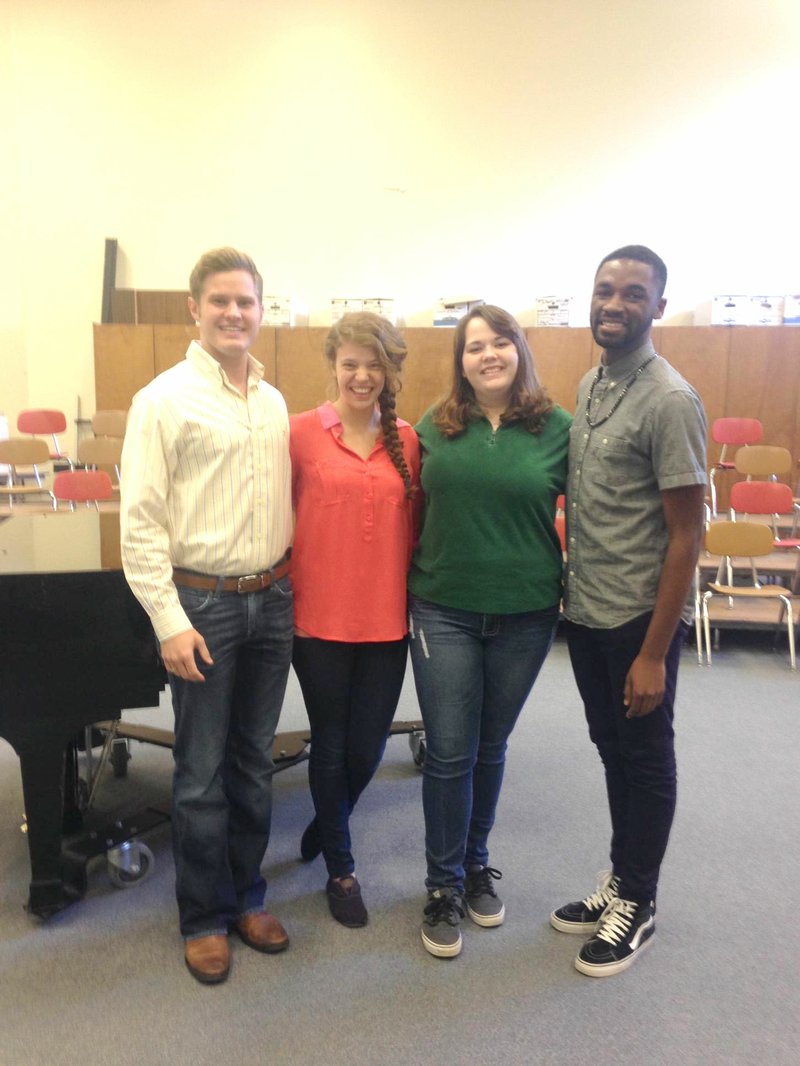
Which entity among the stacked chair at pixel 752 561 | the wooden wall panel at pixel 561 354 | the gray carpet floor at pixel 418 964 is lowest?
the gray carpet floor at pixel 418 964

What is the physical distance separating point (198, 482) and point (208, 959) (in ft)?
3.74

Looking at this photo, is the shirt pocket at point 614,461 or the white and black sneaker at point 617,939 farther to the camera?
the white and black sneaker at point 617,939

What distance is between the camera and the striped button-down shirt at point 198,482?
5.45ft

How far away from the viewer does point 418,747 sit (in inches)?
119

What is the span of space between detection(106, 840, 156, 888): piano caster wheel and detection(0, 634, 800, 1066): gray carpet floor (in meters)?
0.03

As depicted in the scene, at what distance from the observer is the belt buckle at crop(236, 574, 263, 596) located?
178 cm

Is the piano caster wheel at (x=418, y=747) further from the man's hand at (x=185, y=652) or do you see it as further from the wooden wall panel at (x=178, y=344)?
the wooden wall panel at (x=178, y=344)

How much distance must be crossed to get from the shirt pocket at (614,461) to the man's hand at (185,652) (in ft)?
3.12

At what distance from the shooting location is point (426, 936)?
1991 millimetres

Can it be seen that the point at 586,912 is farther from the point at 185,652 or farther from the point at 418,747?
the point at 185,652

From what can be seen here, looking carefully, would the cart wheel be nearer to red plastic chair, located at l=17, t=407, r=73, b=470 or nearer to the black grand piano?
the black grand piano

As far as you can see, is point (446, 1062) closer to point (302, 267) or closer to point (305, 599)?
point (305, 599)

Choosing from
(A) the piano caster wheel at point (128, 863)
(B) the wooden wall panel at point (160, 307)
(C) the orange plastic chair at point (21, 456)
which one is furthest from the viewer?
(B) the wooden wall panel at point (160, 307)

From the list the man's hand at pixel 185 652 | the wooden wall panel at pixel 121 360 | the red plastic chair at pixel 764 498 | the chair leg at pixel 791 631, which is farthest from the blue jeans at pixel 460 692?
the wooden wall panel at pixel 121 360
